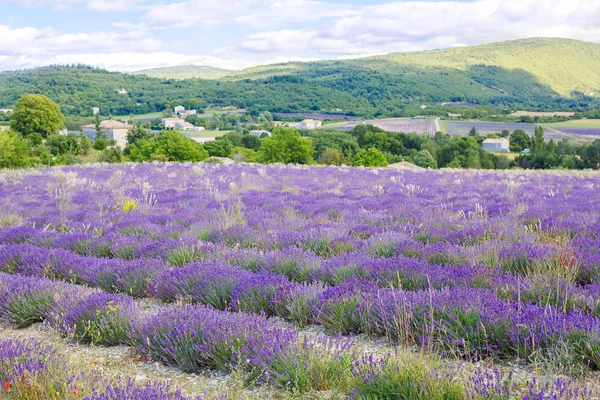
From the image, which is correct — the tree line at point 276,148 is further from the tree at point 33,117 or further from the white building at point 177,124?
the white building at point 177,124

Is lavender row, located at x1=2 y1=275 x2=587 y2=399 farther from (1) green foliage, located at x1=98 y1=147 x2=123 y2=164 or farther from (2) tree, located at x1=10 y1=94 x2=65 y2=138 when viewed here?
(2) tree, located at x1=10 y1=94 x2=65 y2=138

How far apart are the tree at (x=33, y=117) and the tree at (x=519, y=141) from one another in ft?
257

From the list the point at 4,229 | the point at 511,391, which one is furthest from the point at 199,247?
the point at 511,391

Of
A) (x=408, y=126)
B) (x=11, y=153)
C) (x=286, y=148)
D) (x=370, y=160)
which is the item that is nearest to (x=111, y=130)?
(x=11, y=153)

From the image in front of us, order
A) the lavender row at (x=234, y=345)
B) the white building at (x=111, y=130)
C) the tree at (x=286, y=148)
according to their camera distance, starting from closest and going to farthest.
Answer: the lavender row at (x=234, y=345) → the tree at (x=286, y=148) → the white building at (x=111, y=130)

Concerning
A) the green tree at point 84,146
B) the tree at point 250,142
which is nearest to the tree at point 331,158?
the tree at point 250,142

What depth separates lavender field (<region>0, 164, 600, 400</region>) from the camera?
2807mm

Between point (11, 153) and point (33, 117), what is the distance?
24159mm

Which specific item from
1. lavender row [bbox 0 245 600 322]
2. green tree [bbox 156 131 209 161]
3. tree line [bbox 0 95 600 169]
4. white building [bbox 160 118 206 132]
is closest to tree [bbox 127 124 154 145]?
tree line [bbox 0 95 600 169]

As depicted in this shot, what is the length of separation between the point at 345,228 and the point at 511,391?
4525mm

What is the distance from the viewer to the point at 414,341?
3365 millimetres

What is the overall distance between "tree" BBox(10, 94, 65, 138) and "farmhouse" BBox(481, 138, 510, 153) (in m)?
71.9

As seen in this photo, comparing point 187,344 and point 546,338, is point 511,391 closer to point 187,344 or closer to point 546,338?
point 546,338

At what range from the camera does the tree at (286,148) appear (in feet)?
173
